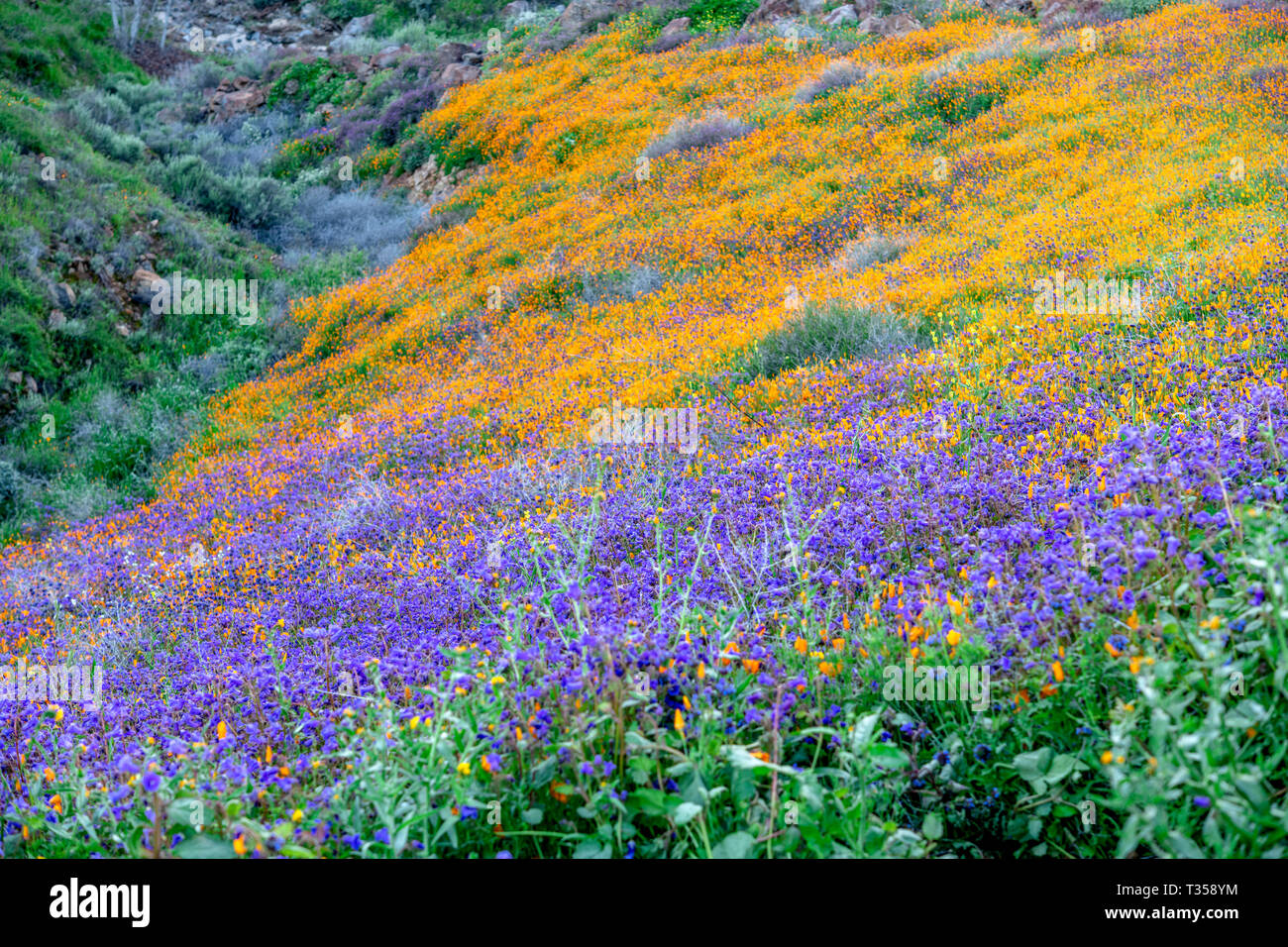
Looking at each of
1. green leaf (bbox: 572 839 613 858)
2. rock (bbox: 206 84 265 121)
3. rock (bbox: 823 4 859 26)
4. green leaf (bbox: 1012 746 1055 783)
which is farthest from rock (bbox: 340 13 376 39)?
green leaf (bbox: 1012 746 1055 783)

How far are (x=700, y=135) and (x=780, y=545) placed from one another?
45.7 feet

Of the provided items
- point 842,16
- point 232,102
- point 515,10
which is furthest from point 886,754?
point 515,10

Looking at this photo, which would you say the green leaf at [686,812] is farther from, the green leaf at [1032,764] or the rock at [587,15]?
the rock at [587,15]

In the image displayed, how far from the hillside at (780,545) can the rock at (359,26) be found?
88.5ft

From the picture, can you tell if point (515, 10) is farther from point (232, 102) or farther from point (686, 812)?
point (686, 812)

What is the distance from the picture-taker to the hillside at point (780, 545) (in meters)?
2.14

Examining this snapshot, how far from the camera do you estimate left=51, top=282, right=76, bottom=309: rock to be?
13555mm

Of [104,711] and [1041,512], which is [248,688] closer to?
[104,711]

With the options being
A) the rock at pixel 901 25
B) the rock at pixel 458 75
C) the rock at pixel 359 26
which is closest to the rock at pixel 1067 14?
the rock at pixel 901 25

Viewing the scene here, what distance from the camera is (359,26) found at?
111 feet

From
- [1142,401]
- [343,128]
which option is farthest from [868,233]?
[343,128]

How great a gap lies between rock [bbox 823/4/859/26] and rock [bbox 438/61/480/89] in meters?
10.3

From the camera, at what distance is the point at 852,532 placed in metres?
3.64

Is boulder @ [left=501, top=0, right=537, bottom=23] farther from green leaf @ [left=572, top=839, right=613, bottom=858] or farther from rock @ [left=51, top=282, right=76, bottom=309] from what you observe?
green leaf @ [left=572, top=839, right=613, bottom=858]
